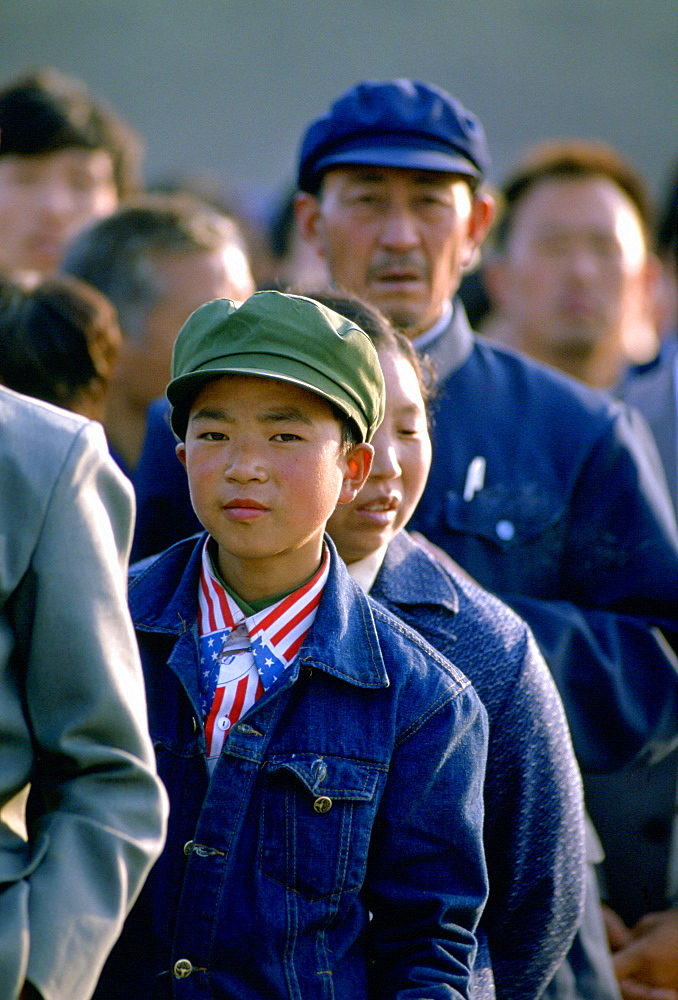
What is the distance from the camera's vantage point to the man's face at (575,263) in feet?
13.5

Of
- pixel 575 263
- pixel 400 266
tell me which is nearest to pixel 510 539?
pixel 400 266

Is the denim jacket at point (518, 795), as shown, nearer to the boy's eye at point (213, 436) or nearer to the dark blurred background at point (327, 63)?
the boy's eye at point (213, 436)

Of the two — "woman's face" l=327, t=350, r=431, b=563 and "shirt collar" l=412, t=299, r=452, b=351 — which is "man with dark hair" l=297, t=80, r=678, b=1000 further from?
"woman's face" l=327, t=350, r=431, b=563

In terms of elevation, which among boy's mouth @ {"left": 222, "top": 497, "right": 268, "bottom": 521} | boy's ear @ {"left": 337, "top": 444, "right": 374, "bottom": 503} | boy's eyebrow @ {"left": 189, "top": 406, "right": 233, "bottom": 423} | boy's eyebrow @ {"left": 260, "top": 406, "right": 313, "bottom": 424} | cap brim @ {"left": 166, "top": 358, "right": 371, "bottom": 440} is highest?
cap brim @ {"left": 166, "top": 358, "right": 371, "bottom": 440}

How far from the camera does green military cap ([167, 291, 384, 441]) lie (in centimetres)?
156

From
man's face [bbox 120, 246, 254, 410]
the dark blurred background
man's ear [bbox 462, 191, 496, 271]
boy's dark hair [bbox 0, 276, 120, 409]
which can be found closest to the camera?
boy's dark hair [bbox 0, 276, 120, 409]

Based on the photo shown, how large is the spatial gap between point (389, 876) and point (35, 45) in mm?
9769

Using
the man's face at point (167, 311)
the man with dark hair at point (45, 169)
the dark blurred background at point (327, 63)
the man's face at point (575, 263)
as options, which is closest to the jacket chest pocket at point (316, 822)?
the man's face at point (167, 311)

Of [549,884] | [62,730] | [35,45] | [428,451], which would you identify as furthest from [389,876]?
[35,45]

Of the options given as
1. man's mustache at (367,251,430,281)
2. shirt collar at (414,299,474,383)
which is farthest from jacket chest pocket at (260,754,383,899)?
man's mustache at (367,251,430,281)

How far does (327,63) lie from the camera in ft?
34.1

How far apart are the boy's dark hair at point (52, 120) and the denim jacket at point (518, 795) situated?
9.54 ft

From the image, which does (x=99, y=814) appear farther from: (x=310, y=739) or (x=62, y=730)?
(x=310, y=739)

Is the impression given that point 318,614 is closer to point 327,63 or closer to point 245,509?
point 245,509
